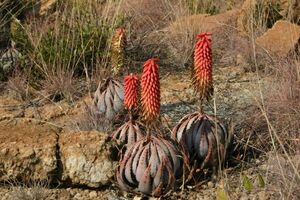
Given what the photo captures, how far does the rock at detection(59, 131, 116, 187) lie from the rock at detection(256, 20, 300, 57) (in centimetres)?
229

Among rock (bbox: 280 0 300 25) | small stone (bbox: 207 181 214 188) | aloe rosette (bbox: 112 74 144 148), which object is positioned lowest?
small stone (bbox: 207 181 214 188)

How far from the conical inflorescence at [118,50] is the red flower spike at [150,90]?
960 millimetres

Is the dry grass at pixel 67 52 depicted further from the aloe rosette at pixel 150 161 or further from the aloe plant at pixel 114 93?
the aloe rosette at pixel 150 161

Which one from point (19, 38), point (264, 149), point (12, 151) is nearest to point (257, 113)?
point (264, 149)

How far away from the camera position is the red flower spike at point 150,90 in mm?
2854

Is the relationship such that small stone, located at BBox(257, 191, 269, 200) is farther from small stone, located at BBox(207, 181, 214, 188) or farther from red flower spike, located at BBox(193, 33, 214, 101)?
red flower spike, located at BBox(193, 33, 214, 101)

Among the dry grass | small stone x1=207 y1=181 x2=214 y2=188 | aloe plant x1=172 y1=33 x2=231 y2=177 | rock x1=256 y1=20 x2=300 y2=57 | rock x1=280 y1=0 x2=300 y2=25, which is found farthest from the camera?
rock x1=280 y1=0 x2=300 y2=25

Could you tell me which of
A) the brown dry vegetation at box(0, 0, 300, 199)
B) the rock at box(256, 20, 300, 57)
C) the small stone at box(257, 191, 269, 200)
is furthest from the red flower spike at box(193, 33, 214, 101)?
the rock at box(256, 20, 300, 57)

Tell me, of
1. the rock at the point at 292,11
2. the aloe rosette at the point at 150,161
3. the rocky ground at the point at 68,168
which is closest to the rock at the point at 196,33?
the rock at the point at 292,11

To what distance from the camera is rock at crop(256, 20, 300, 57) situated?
490 centimetres

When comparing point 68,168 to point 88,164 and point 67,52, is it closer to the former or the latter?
point 88,164

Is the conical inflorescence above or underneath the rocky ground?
above

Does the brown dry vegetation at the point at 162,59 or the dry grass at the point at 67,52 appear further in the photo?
the dry grass at the point at 67,52

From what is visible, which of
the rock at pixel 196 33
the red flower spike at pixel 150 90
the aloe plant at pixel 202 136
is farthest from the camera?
the rock at pixel 196 33
